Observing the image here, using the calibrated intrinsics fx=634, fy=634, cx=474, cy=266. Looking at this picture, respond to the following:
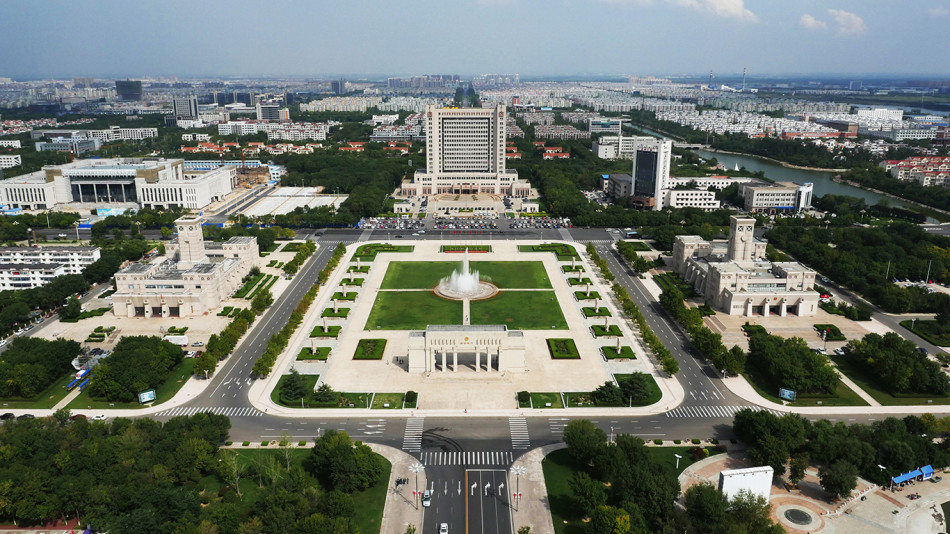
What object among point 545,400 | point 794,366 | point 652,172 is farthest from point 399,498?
point 652,172

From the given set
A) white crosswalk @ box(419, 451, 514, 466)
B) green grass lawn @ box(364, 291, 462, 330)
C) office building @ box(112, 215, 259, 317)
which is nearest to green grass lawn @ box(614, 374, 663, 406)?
white crosswalk @ box(419, 451, 514, 466)

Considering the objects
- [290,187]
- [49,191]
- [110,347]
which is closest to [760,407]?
[110,347]

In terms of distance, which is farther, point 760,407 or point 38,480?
point 760,407

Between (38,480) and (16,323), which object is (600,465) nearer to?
(38,480)

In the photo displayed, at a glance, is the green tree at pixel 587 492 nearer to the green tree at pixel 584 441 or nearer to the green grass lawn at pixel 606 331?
the green tree at pixel 584 441

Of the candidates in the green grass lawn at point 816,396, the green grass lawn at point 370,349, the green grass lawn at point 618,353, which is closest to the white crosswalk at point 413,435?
the green grass lawn at point 370,349

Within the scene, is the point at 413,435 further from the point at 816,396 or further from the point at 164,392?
the point at 816,396
